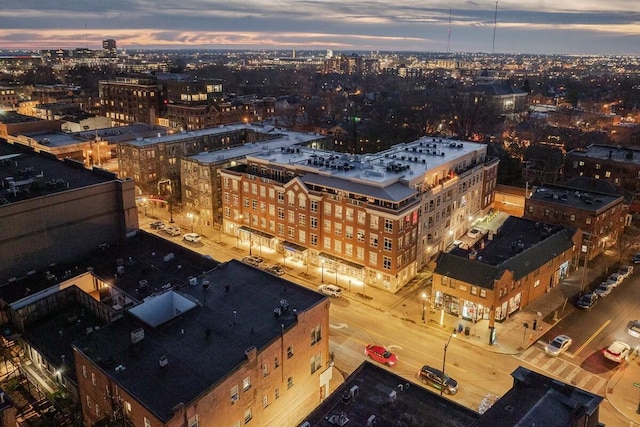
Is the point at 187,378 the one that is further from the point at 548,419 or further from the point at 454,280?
the point at 454,280

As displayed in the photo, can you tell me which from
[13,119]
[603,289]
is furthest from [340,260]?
[13,119]

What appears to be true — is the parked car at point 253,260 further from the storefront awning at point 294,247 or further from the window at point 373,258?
the window at point 373,258

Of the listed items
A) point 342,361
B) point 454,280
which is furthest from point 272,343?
point 454,280

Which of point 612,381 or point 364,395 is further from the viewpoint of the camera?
point 612,381

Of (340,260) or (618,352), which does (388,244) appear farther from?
(618,352)

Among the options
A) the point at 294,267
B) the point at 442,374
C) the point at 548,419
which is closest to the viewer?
the point at 548,419

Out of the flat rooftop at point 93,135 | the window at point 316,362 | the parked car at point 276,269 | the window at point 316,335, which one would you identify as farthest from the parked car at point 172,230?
the window at point 316,335

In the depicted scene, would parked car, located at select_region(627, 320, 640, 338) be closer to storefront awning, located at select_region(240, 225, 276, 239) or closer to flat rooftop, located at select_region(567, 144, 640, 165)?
storefront awning, located at select_region(240, 225, 276, 239)
